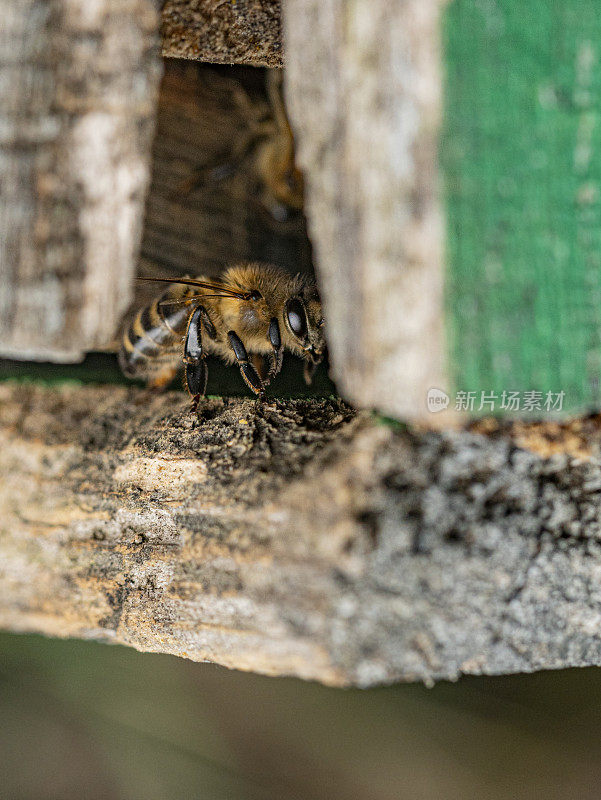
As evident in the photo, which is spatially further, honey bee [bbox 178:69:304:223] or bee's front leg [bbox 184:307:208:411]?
honey bee [bbox 178:69:304:223]

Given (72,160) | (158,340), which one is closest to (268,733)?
(158,340)

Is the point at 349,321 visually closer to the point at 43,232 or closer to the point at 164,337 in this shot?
the point at 43,232

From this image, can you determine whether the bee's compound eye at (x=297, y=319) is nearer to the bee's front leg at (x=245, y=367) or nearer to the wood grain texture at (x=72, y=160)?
the bee's front leg at (x=245, y=367)

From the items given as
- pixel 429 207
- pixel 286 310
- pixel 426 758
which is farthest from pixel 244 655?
pixel 426 758

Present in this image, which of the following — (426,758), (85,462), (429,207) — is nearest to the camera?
(429,207)

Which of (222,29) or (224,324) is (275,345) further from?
(222,29)

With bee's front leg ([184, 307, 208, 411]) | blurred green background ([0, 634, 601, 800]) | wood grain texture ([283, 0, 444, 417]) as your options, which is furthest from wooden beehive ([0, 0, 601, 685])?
blurred green background ([0, 634, 601, 800])

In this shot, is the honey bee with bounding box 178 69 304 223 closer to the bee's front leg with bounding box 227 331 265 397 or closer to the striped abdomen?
the striped abdomen

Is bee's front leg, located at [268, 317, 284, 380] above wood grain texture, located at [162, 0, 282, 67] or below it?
below
